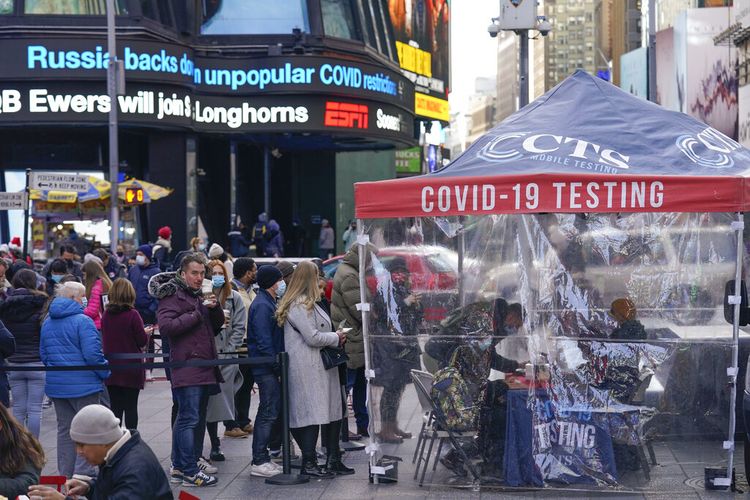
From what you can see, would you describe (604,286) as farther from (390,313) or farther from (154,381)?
(154,381)

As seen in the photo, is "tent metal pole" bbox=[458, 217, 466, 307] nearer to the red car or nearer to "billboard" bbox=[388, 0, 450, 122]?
the red car

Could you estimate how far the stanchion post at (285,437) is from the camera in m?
10.1

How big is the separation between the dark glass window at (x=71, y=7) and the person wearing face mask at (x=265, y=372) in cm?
1909

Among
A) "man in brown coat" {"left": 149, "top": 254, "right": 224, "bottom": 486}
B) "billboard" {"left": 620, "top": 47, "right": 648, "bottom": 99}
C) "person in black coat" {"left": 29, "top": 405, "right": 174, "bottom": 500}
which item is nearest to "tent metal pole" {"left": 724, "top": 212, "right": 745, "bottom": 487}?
"man in brown coat" {"left": 149, "top": 254, "right": 224, "bottom": 486}

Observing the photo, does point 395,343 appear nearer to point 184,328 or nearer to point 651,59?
point 184,328

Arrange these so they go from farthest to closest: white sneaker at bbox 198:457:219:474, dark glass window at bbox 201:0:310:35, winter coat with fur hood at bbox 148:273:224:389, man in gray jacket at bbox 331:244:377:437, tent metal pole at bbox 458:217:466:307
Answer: dark glass window at bbox 201:0:310:35 < man in gray jacket at bbox 331:244:377:437 < white sneaker at bbox 198:457:219:474 < tent metal pole at bbox 458:217:466:307 < winter coat with fur hood at bbox 148:273:224:389

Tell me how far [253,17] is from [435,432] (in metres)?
23.8

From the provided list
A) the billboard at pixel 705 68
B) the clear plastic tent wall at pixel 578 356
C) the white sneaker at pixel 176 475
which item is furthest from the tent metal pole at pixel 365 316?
the billboard at pixel 705 68

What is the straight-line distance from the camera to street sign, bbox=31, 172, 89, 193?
21.4m

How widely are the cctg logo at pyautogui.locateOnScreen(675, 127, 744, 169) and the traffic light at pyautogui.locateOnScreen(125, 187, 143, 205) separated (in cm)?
1580

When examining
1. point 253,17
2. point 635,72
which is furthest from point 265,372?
point 635,72

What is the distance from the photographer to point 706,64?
245 feet

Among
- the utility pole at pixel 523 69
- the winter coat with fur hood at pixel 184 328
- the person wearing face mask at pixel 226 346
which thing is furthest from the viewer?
the utility pole at pixel 523 69

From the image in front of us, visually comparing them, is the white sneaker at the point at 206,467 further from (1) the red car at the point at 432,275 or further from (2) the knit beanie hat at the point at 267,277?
(1) the red car at the point at 432,275
